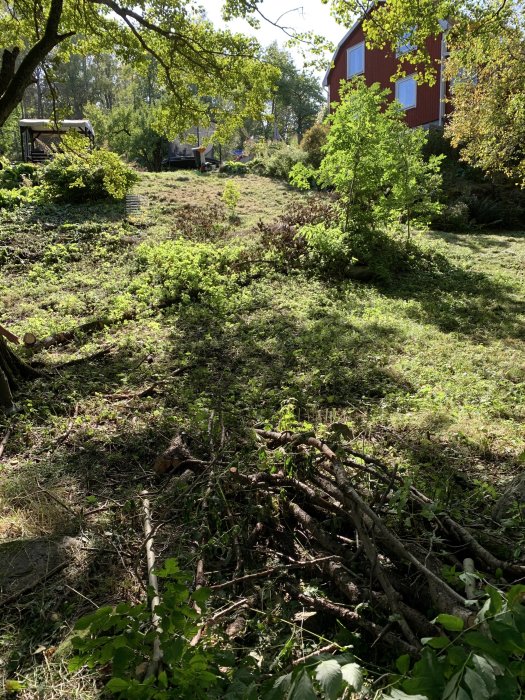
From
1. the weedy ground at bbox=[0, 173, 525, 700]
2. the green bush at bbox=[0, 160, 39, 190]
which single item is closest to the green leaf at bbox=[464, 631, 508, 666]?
the weedy ground at bbox=[0, 173, 525, 700]

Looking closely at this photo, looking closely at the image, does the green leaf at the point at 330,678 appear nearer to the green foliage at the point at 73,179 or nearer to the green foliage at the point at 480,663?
the green foliage at the point at 480,663

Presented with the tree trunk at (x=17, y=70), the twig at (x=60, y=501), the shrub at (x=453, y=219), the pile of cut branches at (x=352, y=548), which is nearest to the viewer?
the pile of cut branches at (x=352, y=548)

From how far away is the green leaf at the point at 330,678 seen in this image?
3.05ft

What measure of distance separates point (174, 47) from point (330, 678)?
8.99 m

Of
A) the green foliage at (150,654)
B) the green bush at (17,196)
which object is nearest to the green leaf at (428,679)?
the green foliage at (150,654)

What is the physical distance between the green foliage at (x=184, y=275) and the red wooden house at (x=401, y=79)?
14.3 m

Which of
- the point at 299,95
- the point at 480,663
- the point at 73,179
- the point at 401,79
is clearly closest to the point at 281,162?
the point at 401,79

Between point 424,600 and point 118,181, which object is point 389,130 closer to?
point 118,181

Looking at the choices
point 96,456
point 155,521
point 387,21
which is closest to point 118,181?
point 387,21

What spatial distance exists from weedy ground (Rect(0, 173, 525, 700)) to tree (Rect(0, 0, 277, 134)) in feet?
10.9

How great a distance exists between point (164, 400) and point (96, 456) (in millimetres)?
1153

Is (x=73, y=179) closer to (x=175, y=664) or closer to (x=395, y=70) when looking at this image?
(x=175, y=664)

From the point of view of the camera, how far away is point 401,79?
22.0 metres

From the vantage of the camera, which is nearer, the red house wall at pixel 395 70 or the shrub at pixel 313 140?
the red house wall at pixel 395 70
